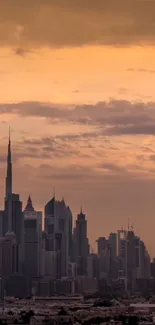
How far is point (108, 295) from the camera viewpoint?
119438 millimetres

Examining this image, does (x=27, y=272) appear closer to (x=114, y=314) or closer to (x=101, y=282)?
(x=101, y=282)

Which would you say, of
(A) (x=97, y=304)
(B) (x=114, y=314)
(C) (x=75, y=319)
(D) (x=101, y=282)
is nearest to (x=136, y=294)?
(D) (x=101, y=282)

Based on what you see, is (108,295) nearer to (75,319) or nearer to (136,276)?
(136,276)

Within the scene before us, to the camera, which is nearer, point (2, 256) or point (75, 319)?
point (75, 319)

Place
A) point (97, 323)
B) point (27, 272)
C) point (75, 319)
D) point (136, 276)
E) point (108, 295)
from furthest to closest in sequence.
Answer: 1. point (136, 276)
2. point (27, 272)
3. point (108, 295)
4. point (75, 319)
5. point (97, 323)

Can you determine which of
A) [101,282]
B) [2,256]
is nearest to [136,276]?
[101,282]

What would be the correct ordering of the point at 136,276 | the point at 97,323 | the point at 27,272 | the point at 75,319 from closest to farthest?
the point at 97,323
the point at 75,319
the point at 27,272
the point at 136,276

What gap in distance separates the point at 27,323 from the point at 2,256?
58785 millimetres

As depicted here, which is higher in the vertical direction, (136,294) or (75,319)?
(136,294)

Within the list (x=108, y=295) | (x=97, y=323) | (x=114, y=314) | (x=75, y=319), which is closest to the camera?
(x=97, y=323)

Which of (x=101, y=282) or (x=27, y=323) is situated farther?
(x=101, y=282)

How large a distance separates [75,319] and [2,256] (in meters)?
54.8

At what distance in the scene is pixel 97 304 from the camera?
318 ft

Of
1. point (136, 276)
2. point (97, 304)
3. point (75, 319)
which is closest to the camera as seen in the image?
point (75, 319)
